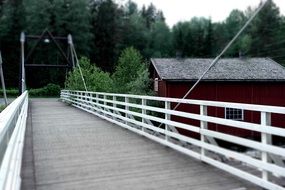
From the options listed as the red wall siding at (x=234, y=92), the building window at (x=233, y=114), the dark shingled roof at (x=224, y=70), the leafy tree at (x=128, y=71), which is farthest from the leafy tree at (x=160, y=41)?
the building window at (x=233, y=114)

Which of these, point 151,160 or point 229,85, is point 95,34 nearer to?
point 229,85

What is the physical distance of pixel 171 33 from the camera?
83688 mm

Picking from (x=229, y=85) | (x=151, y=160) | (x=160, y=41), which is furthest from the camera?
(x=160, y=41)

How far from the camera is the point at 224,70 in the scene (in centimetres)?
2491

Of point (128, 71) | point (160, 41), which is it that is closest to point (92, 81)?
point (128, 71)

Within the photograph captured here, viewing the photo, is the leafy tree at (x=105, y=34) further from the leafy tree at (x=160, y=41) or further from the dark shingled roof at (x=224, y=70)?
the dark shingled roof at (x=224, y=70)

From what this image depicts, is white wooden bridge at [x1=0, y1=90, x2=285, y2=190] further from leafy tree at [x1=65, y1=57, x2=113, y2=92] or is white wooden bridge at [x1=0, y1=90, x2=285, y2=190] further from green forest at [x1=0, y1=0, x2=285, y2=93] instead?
green forest at [x1=0, y1=0, x2=285, y2=93]

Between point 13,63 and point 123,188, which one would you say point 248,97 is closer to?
point 123,188

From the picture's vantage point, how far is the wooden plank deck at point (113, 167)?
15.4ft

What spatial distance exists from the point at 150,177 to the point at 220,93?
19.5 meters

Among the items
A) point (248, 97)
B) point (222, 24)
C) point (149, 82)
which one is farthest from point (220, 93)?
point (222, 24)

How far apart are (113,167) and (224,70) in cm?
2026

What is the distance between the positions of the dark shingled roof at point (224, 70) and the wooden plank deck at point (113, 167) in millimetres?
15991

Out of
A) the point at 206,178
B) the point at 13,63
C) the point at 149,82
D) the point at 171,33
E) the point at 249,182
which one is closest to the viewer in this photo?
the point at 249,182
